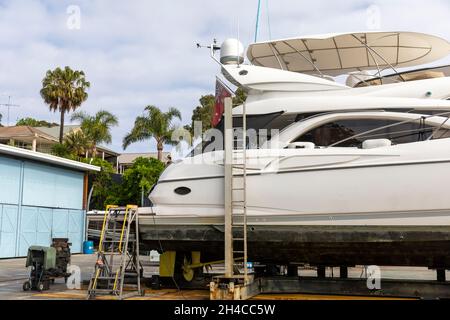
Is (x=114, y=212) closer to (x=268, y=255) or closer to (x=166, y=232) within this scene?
(x=166, y=232)

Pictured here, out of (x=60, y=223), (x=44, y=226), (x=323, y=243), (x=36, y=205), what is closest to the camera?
(x=323, y=243)

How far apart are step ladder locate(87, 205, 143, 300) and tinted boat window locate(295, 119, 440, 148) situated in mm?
2911

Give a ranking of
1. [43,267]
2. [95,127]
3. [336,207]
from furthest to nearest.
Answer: [95,127] → [43,267] → [336,207]

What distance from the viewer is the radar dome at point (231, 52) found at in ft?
28.3

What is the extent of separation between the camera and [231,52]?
8.62 m

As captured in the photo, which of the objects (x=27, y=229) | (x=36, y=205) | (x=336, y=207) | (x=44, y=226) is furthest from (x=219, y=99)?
(x=44, y=226)

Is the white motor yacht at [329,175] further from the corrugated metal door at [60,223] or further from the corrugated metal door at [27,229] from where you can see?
the corrugated metal door at [60,223]

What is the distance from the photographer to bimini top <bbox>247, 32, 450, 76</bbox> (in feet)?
27.7

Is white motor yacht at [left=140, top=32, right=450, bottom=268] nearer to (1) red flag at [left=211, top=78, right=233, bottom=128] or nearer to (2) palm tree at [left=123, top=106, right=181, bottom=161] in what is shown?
(1) red flag at [left=211, top=78, right=233, bottom=128]

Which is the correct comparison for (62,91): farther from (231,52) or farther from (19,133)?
(231,52)

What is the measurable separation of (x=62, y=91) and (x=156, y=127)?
811 cm
